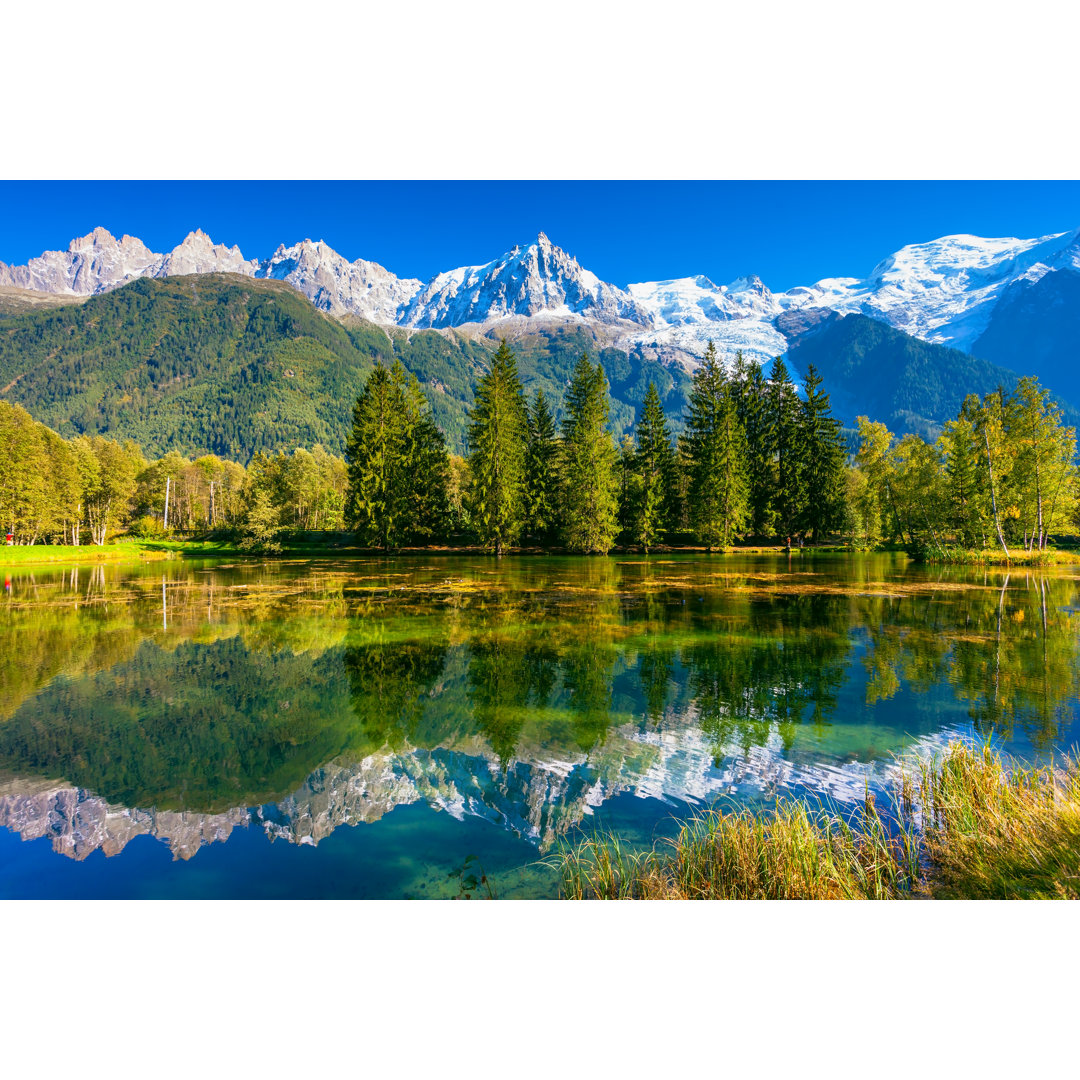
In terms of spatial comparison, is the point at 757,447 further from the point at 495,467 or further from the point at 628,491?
the point at 495,467

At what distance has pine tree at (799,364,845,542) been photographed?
5656 centimetres

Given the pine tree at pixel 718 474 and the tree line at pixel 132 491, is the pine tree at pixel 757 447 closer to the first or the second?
the pine tree at pixel 718 474

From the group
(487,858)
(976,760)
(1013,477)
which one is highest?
(1013,477)

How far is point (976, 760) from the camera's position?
652 centimetres

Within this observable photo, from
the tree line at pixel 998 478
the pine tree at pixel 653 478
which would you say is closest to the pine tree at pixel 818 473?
the tree line at pixel 998 478

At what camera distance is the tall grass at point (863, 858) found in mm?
4680

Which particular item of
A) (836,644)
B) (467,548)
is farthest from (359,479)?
(836,644)

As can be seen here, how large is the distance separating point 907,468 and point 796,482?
30.0ft

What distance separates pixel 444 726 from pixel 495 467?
43187 millimetres

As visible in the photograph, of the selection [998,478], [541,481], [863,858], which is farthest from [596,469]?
[863,858]

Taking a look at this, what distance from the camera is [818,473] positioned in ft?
186

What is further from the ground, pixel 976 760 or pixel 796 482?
pixel 796 482

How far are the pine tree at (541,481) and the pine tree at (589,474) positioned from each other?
6.93ft

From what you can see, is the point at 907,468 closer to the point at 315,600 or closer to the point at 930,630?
the point at 930,630
